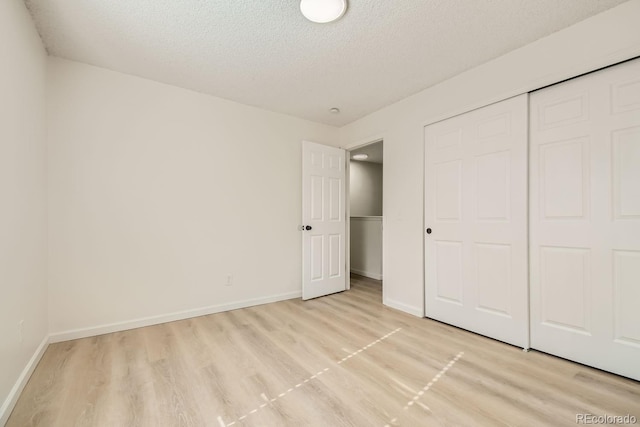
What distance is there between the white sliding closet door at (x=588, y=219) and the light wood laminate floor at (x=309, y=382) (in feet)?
0.74

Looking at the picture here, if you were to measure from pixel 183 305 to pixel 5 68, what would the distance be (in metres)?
2.33

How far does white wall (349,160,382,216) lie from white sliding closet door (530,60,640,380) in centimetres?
421

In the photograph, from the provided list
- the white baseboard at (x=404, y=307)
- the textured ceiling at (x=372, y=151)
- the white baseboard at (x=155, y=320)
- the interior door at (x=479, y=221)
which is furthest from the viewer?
the textured ceiling at (x=372, y=151)

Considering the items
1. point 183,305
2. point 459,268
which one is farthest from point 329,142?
point 183,305

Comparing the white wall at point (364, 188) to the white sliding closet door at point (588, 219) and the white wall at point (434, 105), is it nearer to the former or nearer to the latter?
the white wall at point (434, 105)

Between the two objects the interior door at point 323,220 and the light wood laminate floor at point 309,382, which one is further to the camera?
the interior door at point 323,220

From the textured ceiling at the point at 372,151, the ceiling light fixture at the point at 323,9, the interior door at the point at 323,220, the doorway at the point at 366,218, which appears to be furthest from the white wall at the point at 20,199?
Result: the textured ceiling at the point at 372,151

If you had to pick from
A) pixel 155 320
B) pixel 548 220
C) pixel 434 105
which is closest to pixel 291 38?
pixel 434 105

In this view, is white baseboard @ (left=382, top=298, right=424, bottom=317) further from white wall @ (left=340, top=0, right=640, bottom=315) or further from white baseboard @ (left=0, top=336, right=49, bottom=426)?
white baseboard @ (left=0, top=336, right=49, bottom=426)

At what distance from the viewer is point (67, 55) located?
2.32 meters

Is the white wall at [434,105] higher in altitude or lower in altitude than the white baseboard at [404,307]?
higher

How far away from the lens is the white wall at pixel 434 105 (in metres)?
1.82

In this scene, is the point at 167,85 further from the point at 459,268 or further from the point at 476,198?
the point at 459,268

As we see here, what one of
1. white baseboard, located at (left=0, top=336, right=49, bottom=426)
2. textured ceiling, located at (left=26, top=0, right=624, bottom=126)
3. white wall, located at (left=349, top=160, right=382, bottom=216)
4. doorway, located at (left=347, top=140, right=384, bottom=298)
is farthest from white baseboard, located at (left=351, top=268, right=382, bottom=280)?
white baseboard, located at (left=0, top=336, right=49, bottom=426)
